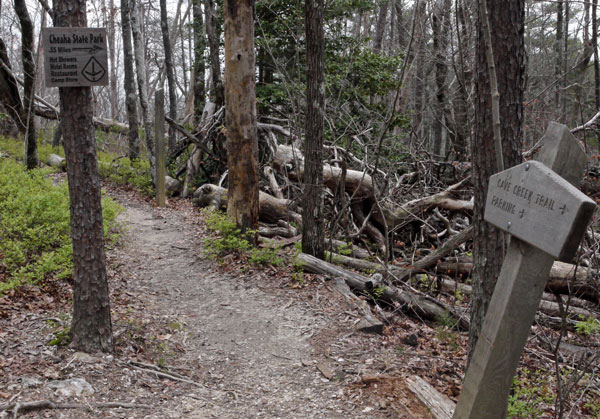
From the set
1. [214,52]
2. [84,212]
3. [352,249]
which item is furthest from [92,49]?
[214,52]

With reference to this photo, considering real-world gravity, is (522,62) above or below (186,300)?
above

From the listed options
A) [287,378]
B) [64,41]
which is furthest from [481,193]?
[64,41]

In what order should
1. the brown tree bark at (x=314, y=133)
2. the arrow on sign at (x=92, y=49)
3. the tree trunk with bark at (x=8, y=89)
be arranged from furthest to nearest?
the tree trunk with bark at (x=8, y=89), the brown tree bark at (x=314, y=133), the arrow on sign at (x=92, y=49)

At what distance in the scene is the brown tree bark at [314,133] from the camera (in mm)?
6730

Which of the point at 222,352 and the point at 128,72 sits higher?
the point at 128,72

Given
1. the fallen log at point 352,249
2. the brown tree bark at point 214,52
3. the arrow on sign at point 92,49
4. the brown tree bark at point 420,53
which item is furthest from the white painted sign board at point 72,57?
the brown tree bark at point 214,52

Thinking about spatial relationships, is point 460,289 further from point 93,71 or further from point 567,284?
point 93,71

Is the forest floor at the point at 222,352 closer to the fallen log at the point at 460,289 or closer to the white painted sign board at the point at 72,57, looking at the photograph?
the fallen log at the point at 460,289

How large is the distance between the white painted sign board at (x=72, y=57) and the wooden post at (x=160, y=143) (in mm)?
7163

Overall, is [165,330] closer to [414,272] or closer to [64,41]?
[64,41]

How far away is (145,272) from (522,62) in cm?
587

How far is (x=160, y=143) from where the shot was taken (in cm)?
1117

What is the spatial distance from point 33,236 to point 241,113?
366 cm

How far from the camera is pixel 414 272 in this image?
748 cm
